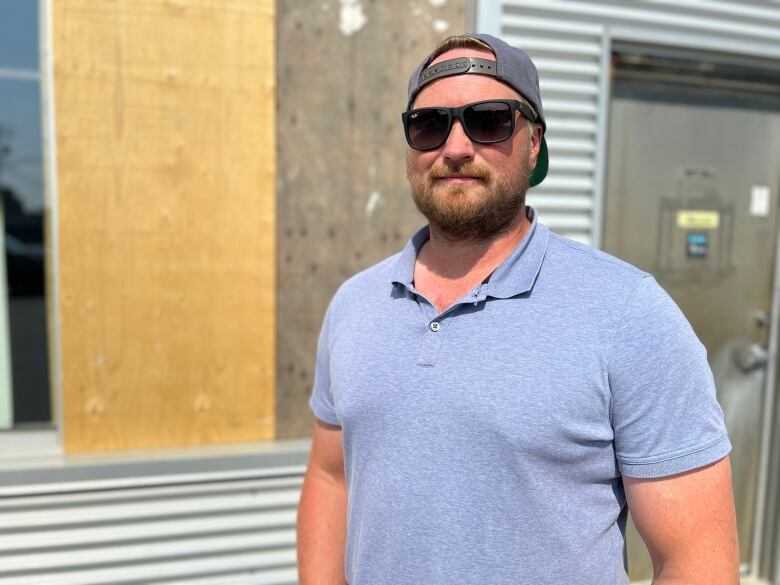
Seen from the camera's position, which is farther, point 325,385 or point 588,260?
point 325,385

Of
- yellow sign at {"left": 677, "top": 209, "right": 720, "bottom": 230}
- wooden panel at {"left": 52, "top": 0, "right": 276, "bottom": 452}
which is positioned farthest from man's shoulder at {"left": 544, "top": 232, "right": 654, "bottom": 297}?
yellow sign at {"left": 677, "top": 209, "right": 720, "bottom": 230}

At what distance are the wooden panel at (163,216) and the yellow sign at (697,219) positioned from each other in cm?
222

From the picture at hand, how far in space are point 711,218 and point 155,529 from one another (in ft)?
10.7

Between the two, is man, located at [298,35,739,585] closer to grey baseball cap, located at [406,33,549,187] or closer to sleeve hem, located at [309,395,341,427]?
grey baseball cap, located at [406,33,549,187]

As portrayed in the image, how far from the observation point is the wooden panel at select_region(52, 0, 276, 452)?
111 inches

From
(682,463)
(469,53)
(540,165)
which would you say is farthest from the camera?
(540,165)

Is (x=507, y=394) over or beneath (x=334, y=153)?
beneath

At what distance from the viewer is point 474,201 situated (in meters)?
1.56

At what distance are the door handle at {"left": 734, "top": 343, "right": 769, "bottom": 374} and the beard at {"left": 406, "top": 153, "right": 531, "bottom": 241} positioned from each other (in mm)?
2844

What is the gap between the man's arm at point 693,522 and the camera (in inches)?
53.0

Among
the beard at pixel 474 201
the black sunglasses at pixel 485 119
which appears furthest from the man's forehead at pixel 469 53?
the beard at pixel 474 201

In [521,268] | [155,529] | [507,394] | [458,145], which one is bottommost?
[155,529]

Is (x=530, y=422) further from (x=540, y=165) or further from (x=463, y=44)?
(x=463, y=44)

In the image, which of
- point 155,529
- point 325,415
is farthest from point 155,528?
point 325,415
